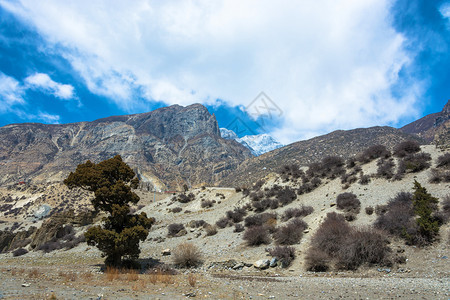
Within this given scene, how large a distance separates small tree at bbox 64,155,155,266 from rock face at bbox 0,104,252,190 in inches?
4095

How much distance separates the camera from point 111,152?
158m

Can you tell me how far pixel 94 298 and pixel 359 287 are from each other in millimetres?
8833

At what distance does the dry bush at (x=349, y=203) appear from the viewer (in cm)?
1719

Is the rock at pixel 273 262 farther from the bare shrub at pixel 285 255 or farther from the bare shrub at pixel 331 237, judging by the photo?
the bare shrub at pixel 331 237

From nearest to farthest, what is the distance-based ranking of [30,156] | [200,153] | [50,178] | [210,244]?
[210,244] → [50,178] → [30,156] → [200,153]

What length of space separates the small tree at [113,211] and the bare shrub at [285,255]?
8.15m

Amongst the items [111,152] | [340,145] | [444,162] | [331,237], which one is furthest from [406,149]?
[111,152]

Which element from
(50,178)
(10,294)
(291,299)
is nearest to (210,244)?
(291,299)

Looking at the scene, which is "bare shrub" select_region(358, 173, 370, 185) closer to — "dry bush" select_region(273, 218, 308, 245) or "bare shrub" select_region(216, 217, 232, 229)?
"dry bush" select_region(273, 218, 308, 245)

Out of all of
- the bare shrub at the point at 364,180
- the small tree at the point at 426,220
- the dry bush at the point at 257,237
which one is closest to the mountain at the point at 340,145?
the bare shrub at the point at 364,180

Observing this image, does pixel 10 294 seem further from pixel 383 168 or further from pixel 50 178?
pixel 50 178

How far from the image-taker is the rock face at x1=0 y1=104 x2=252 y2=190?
12531cm

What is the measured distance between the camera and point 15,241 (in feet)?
107

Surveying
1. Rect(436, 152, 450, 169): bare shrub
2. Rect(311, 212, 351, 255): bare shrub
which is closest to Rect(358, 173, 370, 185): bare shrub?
Rect(436, 152, 450, 169): bare shrub
